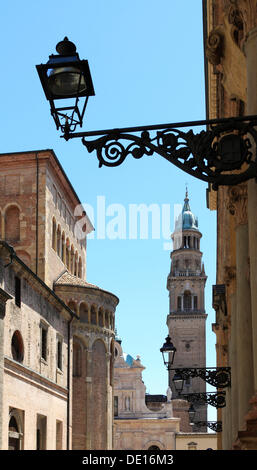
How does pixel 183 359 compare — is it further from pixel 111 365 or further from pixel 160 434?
pixel 111 365

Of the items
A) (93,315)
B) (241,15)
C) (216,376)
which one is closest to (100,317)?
(93,315)

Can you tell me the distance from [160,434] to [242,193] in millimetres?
58162

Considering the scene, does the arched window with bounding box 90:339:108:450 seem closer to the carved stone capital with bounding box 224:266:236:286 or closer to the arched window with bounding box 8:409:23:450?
the arched window with bounding box 8:409:23:450

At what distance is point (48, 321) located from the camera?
95.3 feet

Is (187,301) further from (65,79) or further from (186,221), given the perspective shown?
(65,79)

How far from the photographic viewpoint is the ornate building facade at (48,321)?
2392cm

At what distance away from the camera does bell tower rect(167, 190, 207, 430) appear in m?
85.4

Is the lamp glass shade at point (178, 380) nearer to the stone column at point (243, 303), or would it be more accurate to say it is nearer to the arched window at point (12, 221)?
the stone column at point (243, 303)

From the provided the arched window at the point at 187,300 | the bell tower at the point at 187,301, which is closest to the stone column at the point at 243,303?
the bell tower at the point at 187,301

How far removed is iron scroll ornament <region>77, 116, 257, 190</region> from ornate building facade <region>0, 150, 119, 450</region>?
15822 mm

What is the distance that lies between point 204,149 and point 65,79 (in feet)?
4.53

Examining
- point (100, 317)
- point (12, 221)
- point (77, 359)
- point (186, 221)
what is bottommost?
point (77, 359)

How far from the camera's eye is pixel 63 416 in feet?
104

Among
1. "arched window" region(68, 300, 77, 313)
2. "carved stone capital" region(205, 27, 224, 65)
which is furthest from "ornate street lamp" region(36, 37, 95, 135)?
"arched window" region(68, 300, 77, 313)
